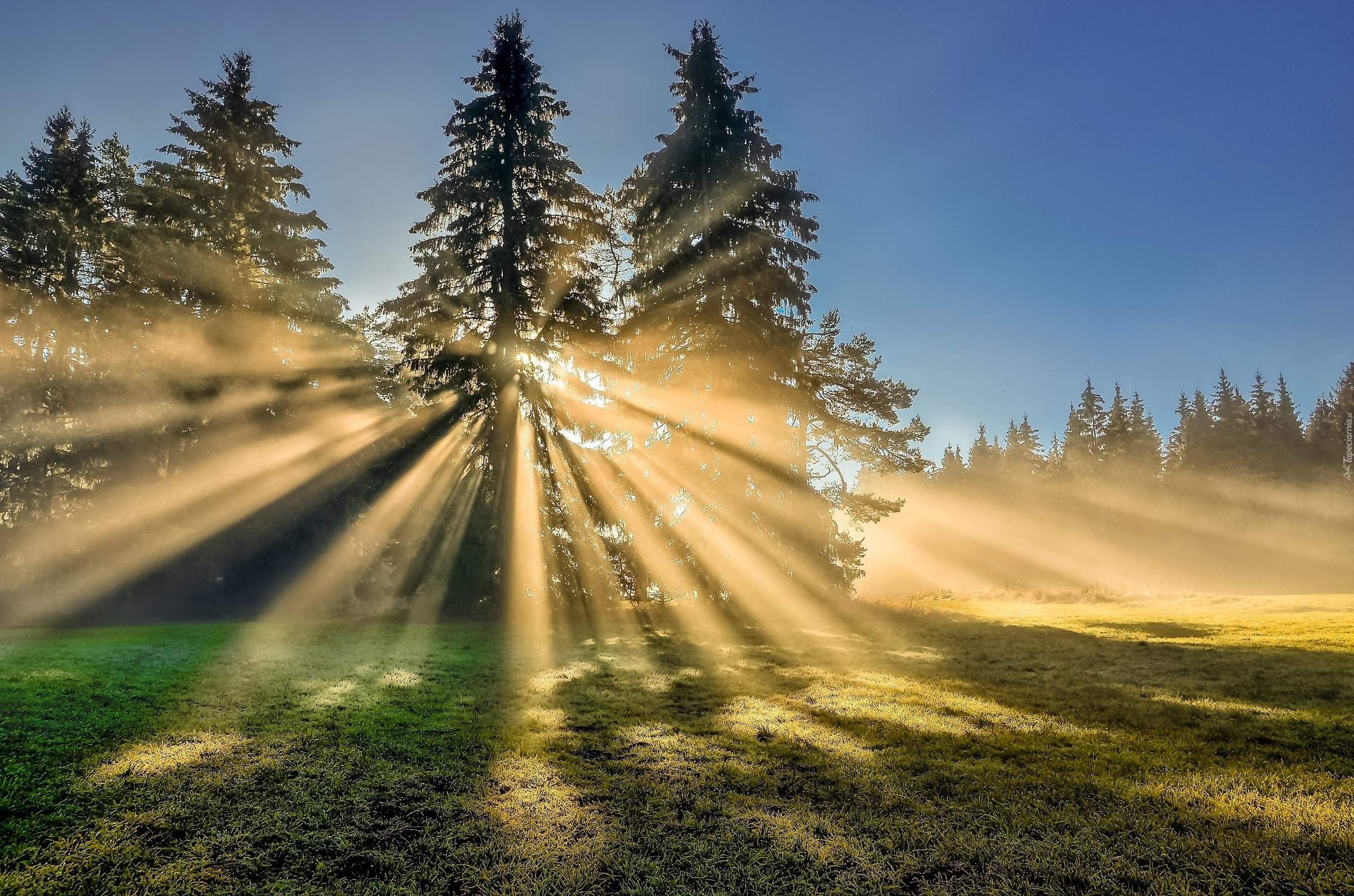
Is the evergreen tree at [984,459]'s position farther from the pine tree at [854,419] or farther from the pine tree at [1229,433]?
the pine tree at [854,419]

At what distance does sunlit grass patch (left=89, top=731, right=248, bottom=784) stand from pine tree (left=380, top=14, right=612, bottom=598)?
1041cm

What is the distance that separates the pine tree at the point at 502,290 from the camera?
15.5 metres

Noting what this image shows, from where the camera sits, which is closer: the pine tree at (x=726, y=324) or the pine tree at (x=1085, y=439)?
the pine tree at (x=726, y=324)

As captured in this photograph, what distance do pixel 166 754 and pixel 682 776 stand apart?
13.2 ft

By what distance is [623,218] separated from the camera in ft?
65.1

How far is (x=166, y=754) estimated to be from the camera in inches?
178

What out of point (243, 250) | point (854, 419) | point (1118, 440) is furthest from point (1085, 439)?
point (243, 250)

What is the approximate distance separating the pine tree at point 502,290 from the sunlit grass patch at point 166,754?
10.4 m

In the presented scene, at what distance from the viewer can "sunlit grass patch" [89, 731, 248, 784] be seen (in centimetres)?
412

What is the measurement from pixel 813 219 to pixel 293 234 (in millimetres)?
16678

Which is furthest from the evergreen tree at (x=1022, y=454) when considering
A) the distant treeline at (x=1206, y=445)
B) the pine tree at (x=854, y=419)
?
the pine tree at (x=854, y=419)

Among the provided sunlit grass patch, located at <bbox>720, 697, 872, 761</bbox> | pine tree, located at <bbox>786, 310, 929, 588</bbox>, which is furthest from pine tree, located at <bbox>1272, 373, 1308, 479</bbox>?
sunlit grass patch, located at <bbox>720, 697, 872, 761</bbox>

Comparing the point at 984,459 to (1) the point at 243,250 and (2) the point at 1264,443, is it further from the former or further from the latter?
(1) the point at 243,250

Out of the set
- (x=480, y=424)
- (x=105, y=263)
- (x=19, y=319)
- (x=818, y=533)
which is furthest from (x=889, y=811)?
(x=19, y=319)
